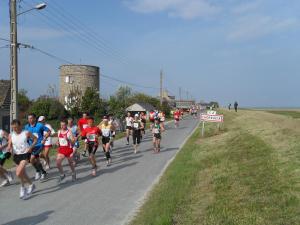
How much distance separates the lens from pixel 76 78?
63.5 m

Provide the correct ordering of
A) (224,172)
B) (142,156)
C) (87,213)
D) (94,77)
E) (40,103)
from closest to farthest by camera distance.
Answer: (87,213) → (224,172) → (142,156) → (40,103) → (94,77)

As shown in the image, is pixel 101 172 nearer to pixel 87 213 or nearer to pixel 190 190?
pixel 190 190

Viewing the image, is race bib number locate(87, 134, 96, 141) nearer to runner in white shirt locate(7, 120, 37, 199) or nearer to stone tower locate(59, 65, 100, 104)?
runner in white shirt locate(7, 120, 37, 199)

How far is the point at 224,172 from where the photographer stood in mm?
11148

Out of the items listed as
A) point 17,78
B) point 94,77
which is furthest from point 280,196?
point 94,77

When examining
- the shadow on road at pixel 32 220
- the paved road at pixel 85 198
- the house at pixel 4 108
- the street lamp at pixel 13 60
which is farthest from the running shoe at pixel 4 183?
the house at pixel 4 108

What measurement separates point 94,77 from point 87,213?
5781cm

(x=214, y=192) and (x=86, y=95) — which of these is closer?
(x=214, y=192)

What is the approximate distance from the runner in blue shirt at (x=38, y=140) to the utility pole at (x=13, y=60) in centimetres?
603

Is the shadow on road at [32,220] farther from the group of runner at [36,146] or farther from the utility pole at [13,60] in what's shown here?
the utility pole at [13,60]

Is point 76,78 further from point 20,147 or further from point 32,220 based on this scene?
point 32,220

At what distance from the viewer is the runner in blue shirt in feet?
38.1

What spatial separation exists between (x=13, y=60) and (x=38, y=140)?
727 centimetres

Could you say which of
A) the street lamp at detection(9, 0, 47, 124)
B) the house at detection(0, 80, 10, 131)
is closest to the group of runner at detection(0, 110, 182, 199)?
the street lamp at detection(9, 0, 47, 124)
